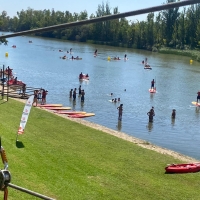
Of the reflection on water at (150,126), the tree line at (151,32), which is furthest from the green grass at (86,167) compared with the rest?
the tree line at (151,32)

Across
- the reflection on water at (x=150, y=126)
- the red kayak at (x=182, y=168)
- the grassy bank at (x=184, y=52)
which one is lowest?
the reflection on water at (x=150, y=126)

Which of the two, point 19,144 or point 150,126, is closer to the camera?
point 19,144

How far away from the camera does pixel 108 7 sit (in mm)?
155750

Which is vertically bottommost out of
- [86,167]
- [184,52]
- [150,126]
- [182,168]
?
[150,126]

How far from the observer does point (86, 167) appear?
15945mm

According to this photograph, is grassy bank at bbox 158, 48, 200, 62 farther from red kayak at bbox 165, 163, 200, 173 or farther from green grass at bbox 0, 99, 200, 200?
red kayak at bbox 165, 163, 200, 173

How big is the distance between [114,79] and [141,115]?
977 inches

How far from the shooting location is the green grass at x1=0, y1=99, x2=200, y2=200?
13.2 metres

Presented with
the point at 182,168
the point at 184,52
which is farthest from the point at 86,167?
the point at 184,52

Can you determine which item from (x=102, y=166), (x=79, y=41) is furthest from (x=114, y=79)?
(x=79, y=41)

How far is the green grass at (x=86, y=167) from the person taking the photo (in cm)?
1317

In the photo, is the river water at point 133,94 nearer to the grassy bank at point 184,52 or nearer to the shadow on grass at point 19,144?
the shadow on grass at point 19,144

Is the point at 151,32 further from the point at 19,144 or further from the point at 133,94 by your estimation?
the point at 19,144

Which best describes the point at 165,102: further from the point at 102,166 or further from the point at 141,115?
the point at 102,166
